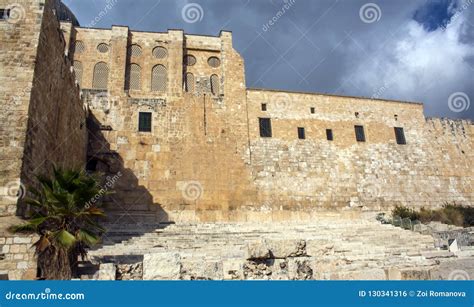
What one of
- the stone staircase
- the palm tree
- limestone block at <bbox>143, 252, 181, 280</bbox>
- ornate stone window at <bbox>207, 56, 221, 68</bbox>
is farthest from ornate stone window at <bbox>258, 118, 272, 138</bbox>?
limestone block at <bbox>143, 252, 181, 280</bbox>

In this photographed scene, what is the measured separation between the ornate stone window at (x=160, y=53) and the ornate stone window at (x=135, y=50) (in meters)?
0.86

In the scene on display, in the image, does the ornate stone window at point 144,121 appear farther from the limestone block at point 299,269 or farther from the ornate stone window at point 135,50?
the limestone block at point 299,269

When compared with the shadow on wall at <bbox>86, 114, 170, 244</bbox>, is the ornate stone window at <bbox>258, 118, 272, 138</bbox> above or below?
above

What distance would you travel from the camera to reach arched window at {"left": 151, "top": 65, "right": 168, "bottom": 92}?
21859 millimetres

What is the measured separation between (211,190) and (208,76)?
23.1 feet

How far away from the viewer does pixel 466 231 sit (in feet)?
55.2

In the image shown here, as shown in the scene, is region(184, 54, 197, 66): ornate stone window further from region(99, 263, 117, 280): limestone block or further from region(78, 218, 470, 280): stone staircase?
region(99, 263, 117, 280): limestone block

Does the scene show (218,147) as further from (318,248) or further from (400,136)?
(318,248)

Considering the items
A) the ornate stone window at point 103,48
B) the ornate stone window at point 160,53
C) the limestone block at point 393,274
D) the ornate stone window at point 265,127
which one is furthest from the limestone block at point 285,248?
the ornate stone window at point 103,48

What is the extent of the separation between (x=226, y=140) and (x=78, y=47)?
9945 millimetres

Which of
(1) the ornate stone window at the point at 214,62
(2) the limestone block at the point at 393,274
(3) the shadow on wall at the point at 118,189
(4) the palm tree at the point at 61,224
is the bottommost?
(2) the limestone block at the point at 393,274

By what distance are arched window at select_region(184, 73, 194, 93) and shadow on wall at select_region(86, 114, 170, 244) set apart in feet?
17.3

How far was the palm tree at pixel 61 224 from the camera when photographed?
28.3ft

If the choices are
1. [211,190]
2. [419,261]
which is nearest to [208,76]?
[211,190]
